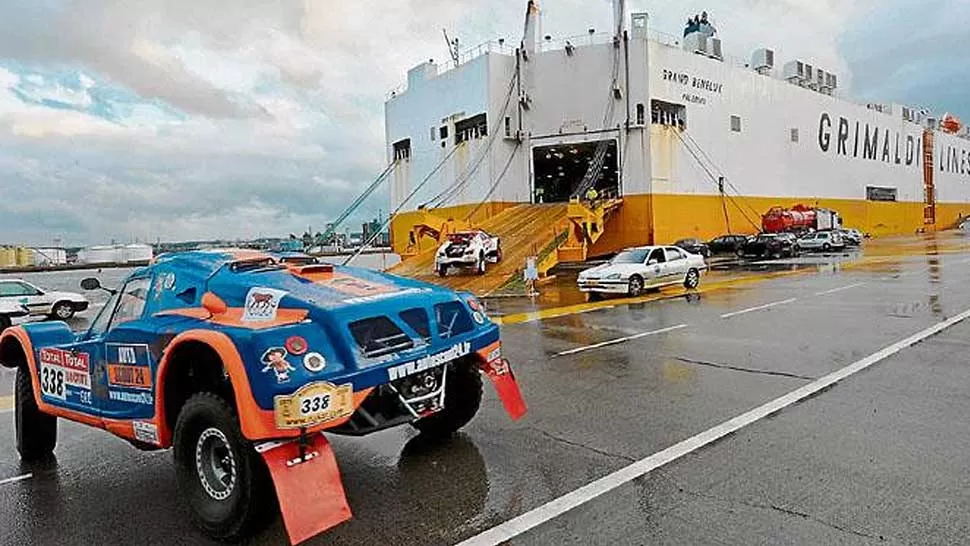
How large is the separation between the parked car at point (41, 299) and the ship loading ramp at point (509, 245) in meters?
11.1

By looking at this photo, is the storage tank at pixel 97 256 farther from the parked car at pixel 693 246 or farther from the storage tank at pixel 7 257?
the parked car at pixel 693 246

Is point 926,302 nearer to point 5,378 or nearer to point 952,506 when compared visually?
point 952,506

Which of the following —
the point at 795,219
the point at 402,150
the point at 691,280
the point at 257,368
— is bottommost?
the point at 691,280

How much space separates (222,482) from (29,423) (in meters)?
2.86

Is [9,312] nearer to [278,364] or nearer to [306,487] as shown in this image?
[278,364]

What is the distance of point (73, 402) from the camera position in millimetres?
5297

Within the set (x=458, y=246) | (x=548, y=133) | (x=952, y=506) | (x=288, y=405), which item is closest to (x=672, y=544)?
(x=952, y=506)

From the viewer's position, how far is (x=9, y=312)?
1831 centimetres

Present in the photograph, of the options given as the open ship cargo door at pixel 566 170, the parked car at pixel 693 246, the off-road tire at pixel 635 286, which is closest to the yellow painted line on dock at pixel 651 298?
the off-road tire at pixel 635 286

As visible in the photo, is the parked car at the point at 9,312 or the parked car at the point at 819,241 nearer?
the parked car at the point at 9,312

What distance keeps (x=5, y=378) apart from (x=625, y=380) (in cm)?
972

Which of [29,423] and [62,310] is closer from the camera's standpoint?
[29,423]

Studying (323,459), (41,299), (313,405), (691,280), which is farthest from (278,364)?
(41,299)

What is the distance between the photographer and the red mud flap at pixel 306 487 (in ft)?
12.6
